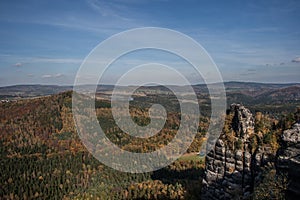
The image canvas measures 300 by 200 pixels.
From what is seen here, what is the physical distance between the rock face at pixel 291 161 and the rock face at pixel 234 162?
19.7 feet

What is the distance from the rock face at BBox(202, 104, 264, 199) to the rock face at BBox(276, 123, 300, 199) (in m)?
6.00

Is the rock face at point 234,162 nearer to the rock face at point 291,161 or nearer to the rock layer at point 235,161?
the rock layer at point 235,161

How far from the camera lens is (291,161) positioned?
26.6 metres

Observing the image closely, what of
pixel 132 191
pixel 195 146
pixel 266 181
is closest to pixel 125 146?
pixel 195 146

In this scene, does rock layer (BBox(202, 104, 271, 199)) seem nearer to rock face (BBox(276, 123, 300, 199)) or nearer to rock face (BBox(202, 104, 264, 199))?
rock face (BBox(202, 104, 264, 199))

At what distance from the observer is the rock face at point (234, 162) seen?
39750 millimetres

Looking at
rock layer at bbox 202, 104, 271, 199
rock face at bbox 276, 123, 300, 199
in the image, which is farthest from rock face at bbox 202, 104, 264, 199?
rock face at bbox 276, 123, 300, 199

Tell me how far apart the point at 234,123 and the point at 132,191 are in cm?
6787

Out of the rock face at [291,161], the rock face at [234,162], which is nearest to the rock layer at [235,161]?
the rock face at [234,162]

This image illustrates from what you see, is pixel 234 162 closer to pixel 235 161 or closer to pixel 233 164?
pixel 235 161

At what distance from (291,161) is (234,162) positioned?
14.9 m

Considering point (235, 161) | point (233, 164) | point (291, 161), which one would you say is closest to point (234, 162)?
point (235, 161)

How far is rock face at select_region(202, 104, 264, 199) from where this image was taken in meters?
39.8

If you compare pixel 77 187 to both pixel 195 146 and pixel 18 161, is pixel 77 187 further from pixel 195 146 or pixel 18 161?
pixel 195 146
